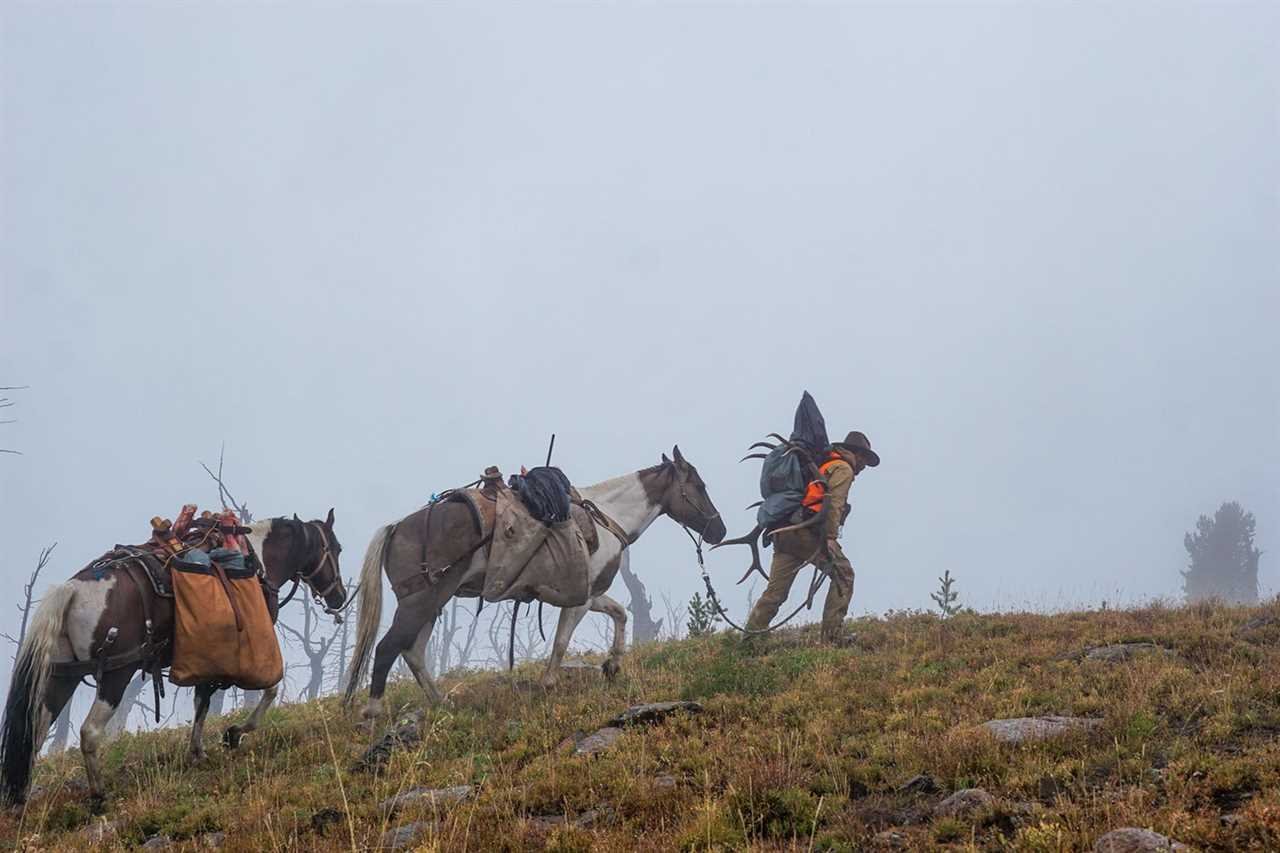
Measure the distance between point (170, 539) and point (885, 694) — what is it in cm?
695

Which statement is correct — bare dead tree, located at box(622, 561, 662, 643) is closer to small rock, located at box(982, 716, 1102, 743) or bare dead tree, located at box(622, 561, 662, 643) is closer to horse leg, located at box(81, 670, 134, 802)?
horse leg, located at box(81, 670, 134, 802)

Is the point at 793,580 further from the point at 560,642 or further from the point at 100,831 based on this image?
the point at 100,831

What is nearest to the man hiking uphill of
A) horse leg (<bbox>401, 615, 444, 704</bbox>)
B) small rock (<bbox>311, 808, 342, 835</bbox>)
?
horse leg (<bbox>401, 615, 444, 704</bbox>)

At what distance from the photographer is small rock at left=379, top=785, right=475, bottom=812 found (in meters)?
6.37

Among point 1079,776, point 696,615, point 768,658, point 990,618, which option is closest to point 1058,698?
point 1079,776

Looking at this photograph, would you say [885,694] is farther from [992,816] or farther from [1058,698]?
[992,816]

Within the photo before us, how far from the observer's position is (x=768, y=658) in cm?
1095

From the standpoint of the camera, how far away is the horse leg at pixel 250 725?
949 cm

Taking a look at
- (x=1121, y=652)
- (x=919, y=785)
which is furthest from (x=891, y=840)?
(x=1121, y=652)

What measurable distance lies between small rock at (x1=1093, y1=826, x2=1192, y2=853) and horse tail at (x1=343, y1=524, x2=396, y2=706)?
7428 millimetres

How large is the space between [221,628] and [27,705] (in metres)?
1.59

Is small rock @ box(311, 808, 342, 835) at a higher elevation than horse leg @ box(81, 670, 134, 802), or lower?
lower

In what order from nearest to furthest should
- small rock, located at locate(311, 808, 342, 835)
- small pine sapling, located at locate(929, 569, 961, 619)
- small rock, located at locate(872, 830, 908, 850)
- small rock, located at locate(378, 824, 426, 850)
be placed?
small rock, located at locate(872, 830, 908, 850) < small rock, located at locate(378, 824, 426, 850) < small rock, located at locate(311, 808, 342, 835) < small pine sapling, located at locate(929, 569, 961, 619)

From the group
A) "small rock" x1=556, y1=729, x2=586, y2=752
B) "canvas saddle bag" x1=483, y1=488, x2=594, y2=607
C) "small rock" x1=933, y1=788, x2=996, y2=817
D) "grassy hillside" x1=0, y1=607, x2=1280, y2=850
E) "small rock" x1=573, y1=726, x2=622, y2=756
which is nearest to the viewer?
"grassy hillside" x1=0, y1=607, x2=1280, y2=850
